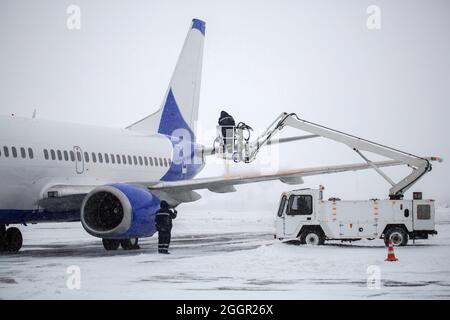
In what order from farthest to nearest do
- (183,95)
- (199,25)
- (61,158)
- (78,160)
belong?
(199,25) < (183,95) < (78,160) < (61,158)

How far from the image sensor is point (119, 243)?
75.6ft

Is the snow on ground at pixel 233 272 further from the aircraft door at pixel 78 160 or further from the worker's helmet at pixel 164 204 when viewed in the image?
the aircraft door at pixel 78 160

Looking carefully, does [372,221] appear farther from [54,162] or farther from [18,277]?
[18,277]

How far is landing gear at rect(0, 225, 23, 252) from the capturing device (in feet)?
74.3

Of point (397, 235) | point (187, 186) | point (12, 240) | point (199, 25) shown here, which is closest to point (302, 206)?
point (397, 235)

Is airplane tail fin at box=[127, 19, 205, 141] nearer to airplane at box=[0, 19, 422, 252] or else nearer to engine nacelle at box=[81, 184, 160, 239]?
airplane at box=[0, 19, 422, 252]

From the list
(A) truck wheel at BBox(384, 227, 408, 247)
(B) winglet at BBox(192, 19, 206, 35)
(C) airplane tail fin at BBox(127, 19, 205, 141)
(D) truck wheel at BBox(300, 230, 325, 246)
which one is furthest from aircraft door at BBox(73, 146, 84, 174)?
(B) winglet at BBox(192, 19, 206, 35)

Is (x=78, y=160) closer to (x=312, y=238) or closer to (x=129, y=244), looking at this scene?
(x=129, y=244)

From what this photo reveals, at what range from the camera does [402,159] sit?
24.8 meters

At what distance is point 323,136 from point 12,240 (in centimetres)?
1048

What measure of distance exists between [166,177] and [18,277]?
486 inches

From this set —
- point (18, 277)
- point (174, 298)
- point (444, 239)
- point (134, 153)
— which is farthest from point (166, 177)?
point (174, 298)

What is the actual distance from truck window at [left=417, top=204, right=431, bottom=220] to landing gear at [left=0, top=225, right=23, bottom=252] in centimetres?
1210
